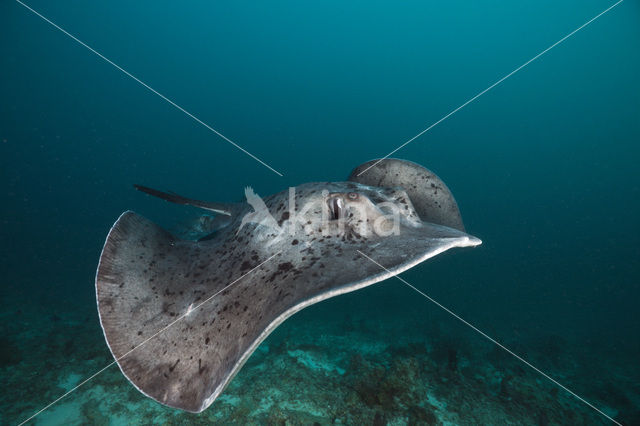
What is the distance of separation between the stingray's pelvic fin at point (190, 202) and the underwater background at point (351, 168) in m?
3.10

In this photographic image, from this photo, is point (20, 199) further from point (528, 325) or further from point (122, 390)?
point (528, 325)

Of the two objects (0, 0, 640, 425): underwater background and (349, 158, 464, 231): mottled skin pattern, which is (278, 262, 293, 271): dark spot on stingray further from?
(0, 0, 640, 425): underwater background

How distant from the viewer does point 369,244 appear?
200cm

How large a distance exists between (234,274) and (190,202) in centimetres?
199

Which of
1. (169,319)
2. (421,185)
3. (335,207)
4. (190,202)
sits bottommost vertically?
(169,319)

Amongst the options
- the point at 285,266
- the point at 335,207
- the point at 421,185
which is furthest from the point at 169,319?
the point at 421,185

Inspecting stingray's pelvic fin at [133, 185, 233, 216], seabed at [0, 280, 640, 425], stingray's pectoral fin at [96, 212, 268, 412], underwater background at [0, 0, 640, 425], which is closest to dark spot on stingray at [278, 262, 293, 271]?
stingray's pectoral fin at [96, 212, 268, 412]

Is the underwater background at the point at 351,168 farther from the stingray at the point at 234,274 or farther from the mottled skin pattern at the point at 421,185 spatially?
the mottled skin pattern at the point at 421,185

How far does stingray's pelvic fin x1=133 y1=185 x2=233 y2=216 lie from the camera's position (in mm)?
3547

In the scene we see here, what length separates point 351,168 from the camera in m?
76.6

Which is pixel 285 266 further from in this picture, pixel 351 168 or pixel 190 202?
pixel 351 168

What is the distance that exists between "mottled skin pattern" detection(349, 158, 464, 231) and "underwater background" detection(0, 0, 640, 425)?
3133 millimetres

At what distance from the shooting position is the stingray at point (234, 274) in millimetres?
1524

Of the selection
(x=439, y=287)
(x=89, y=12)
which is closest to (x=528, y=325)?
(x=439, y=287)
